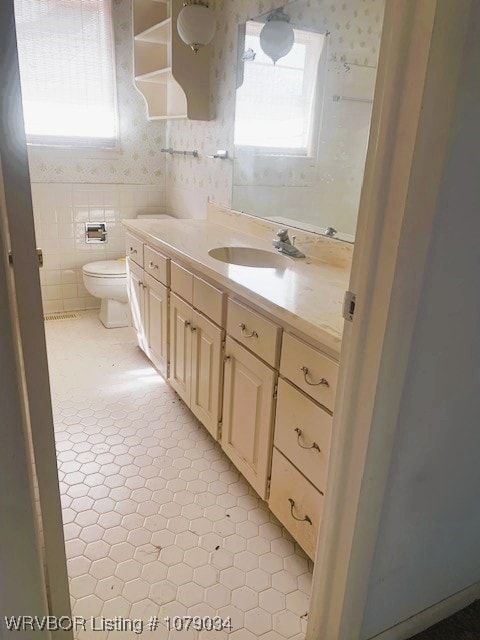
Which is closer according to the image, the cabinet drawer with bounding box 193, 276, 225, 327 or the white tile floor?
the white tile floor

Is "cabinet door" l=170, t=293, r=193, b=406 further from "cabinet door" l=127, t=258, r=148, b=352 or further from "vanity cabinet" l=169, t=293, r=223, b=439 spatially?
"cabinet door" l=127, t=258, r=148, b=352

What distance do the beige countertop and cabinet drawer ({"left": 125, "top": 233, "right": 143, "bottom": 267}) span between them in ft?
0.20

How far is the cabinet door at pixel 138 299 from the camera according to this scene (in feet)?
8.80

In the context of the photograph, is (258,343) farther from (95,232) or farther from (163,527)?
(95,232)

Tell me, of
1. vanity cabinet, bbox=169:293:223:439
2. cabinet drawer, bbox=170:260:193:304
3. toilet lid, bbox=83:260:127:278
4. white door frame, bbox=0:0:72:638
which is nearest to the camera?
white door frame, bbox=0:0:72:638

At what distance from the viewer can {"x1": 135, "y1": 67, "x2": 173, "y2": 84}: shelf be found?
9.14 feet

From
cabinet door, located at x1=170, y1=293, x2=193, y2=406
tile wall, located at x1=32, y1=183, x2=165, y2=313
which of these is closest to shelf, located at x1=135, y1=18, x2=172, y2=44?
tile wall, located at x1=32, y1=183, x2=165, y2=313

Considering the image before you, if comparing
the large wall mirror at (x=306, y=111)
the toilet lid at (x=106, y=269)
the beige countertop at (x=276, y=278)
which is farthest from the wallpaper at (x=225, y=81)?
the toilet lid at (x=106, y=269)

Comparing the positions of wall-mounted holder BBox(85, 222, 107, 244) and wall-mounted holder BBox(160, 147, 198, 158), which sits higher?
wall-mounted holder BBox(160, 147, 198, 158)

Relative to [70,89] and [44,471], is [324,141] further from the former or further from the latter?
[70,89]

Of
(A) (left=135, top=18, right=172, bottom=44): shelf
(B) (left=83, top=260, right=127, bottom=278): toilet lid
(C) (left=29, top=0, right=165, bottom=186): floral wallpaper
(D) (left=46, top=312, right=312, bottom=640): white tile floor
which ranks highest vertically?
(A) (left=135, top=18, right=172, bottom=44): shelf

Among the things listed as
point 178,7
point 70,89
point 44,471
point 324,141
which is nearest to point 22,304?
point 44,471

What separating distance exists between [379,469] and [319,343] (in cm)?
37

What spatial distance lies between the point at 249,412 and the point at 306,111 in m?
1.37
